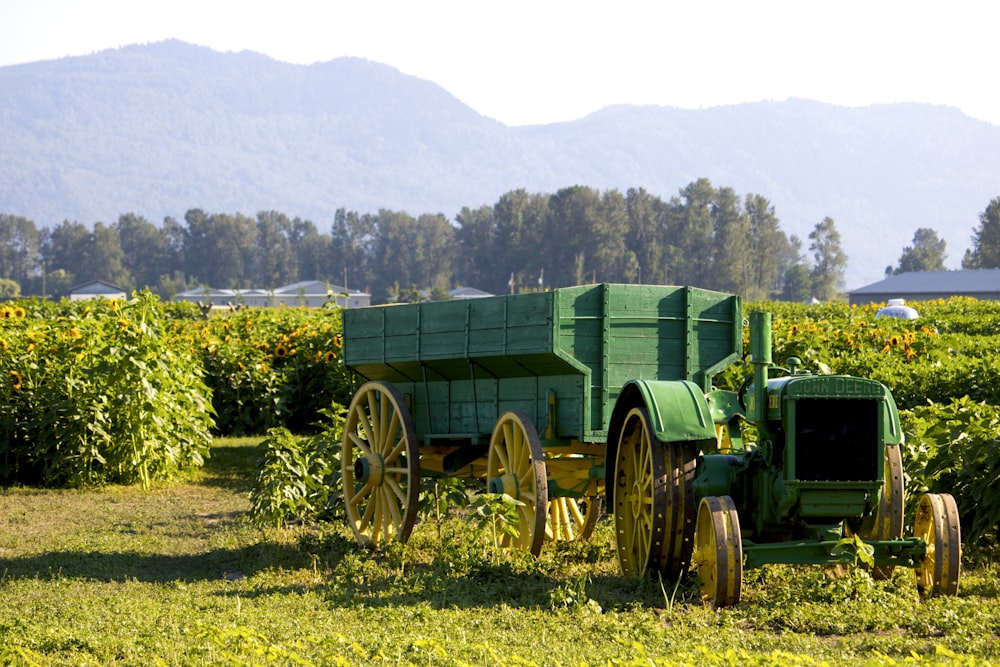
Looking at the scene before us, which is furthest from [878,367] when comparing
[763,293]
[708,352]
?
[763,293]

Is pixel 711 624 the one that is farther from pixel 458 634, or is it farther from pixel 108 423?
pixel 108 423

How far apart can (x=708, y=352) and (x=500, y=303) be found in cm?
148

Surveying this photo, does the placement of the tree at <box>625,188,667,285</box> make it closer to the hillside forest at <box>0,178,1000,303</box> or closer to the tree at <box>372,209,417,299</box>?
the hillside forest at <box>0,178,1000,303</box>

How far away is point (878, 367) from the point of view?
506 inches

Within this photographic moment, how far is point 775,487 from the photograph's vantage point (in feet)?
21.8

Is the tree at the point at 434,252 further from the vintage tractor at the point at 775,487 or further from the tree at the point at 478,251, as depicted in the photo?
the vintage tractor at the point at 775,487

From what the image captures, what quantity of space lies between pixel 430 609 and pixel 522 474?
5.15 feet

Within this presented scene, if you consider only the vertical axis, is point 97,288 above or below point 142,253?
below

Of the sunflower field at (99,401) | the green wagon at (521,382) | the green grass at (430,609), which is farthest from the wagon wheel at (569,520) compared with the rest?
the sunflower field at (99,401)

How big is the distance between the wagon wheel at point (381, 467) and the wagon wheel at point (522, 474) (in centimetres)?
69

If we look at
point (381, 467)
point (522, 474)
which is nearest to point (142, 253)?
point (381, 467)

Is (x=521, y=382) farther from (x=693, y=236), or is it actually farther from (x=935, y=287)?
(x=693, y=236)

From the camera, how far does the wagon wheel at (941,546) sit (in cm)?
655

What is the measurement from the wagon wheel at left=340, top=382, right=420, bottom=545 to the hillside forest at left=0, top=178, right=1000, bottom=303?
73.1 metres
